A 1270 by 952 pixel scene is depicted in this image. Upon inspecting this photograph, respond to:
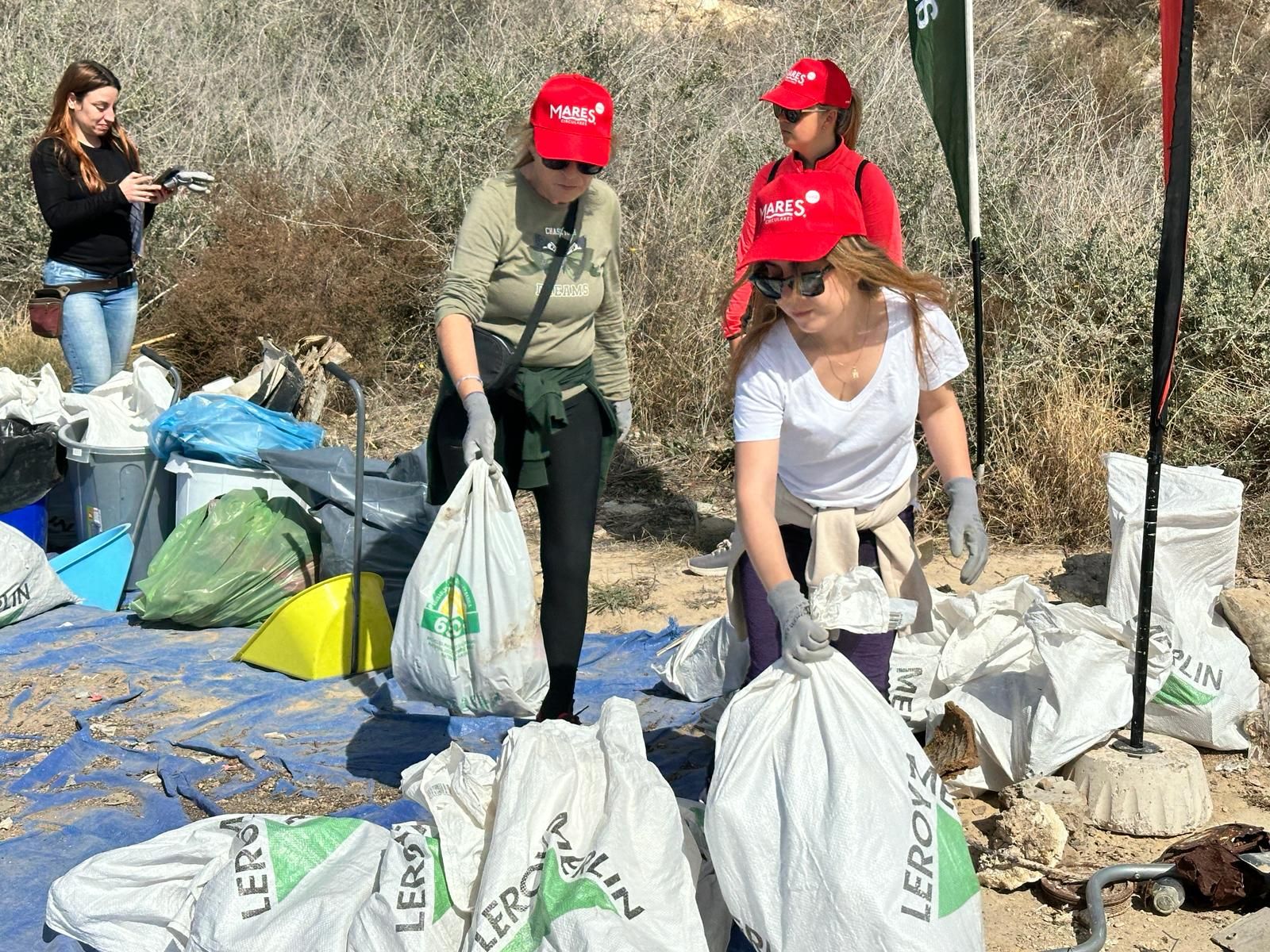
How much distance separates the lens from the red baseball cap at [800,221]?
7.82 feet

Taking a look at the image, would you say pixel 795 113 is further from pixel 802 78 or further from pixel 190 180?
pixel 190 180

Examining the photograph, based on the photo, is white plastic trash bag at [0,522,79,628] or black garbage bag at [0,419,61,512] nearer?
white plastic trash bag at [0,522,79,628]

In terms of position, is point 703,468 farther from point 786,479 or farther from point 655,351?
point 786,479

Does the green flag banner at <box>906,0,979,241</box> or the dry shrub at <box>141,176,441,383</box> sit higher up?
the green flag banner at <box>906,0,979,241</box>

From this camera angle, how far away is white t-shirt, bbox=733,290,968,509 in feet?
8.16

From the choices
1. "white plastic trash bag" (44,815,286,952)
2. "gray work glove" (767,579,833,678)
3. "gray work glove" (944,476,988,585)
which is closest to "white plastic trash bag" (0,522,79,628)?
"white plastic trash bag" (44,815,286,952)

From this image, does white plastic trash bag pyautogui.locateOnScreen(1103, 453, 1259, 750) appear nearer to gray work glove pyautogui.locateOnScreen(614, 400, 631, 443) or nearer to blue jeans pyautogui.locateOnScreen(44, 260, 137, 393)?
gray work glove pyautogui.locateOnScreen(614, 400, 631, 443)

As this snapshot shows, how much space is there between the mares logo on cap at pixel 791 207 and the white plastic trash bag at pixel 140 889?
4.86 feet

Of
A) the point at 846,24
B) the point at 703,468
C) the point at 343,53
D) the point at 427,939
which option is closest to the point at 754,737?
the point at 427,939

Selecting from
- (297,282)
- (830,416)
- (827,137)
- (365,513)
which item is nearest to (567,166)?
(830,416)

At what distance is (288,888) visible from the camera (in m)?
2.49

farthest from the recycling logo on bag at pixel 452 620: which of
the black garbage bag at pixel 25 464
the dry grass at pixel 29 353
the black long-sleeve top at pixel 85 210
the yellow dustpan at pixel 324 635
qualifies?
the dry grass at pixel 29 353

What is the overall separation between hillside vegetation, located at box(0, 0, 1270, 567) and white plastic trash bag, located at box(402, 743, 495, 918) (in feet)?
10.9

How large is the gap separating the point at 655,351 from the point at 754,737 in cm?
452
